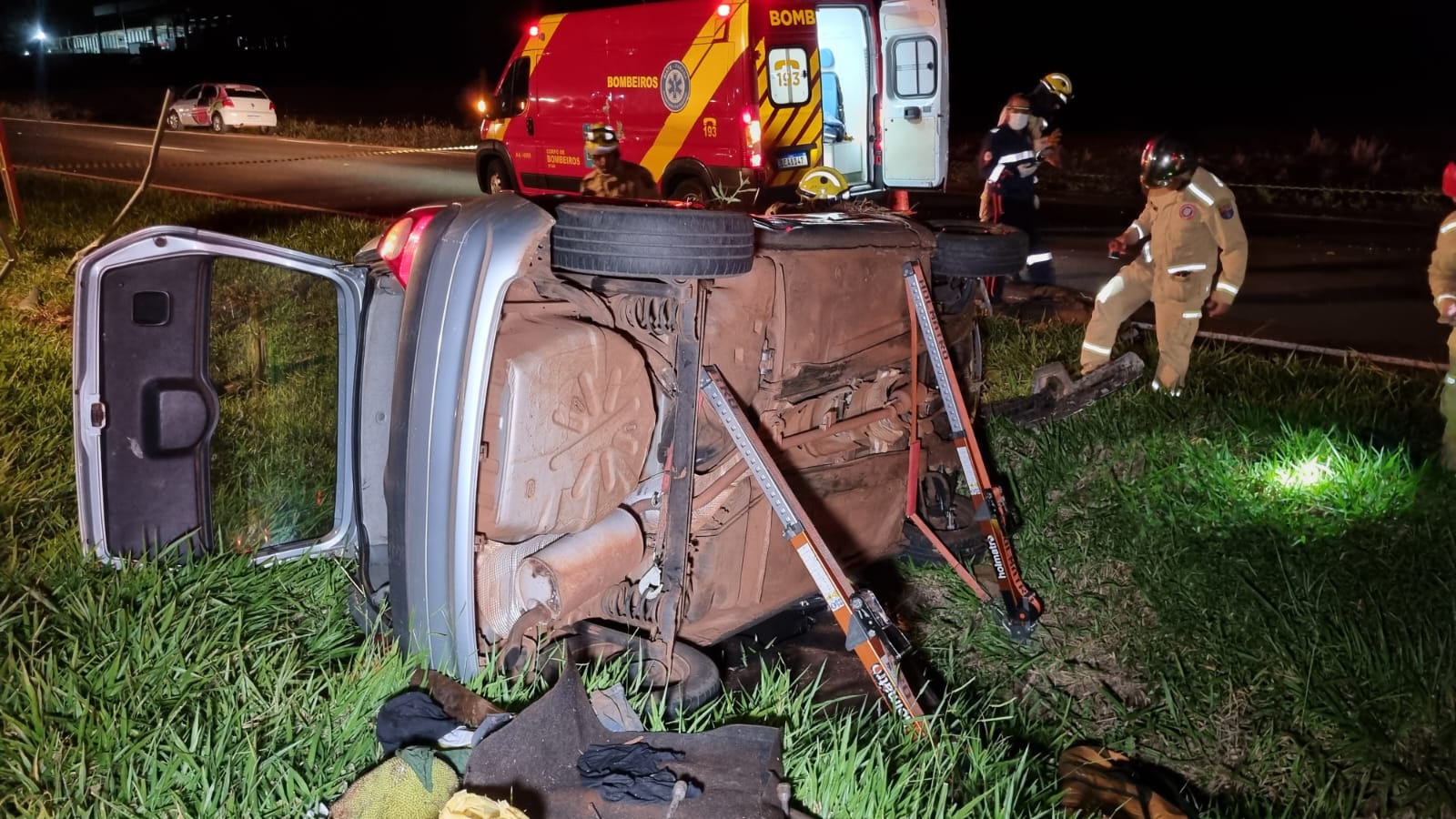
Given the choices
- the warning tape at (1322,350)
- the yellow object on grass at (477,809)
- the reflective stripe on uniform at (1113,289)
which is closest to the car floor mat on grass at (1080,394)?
the reflective stripe on uniform at (1113,289)

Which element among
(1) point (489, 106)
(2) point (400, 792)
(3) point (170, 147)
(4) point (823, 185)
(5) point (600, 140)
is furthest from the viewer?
(3) point (170, 147)

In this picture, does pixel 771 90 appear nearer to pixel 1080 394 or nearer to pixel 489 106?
pixel 489 106

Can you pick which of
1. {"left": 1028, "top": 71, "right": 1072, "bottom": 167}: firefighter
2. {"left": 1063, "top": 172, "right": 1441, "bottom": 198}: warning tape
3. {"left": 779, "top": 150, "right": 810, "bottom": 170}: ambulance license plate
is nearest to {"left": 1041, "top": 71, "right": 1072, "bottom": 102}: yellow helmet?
{"left": 1028, "top": 71, "right": 1072, "bottom": 167}: firefighter

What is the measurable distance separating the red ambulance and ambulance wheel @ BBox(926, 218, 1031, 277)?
534 cm

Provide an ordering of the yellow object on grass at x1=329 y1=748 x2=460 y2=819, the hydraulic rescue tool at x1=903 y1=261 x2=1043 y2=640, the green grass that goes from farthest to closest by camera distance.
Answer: the hydraulic rescue tool at x1=903 y1=261 x2=1043 y2=640 → the green grass → the yellow object on grass at x1=329 y1=748 x2=460 y2=819

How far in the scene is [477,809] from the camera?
1934 mm

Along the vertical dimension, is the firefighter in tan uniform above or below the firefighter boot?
above

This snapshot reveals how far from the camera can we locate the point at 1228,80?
34.6 meters

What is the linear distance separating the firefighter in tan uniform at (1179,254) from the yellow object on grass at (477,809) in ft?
14.4

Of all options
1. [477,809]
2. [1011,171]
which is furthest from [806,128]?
[477,809]

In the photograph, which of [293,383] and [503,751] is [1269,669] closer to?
[503,751]

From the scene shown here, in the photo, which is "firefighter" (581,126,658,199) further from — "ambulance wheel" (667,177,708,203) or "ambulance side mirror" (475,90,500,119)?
"ambulance side mirror" (475,90,500,119)

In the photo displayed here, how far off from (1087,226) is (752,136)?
4913 mm

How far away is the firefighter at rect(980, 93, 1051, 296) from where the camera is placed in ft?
25.8
